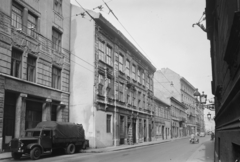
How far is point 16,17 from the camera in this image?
2100 centimetres

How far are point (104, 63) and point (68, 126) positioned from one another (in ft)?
34.9

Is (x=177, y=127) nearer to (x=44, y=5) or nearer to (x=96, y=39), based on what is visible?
(x=96, y=39)

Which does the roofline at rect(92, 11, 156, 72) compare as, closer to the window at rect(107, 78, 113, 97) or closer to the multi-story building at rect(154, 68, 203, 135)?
the window at rect(107, 78, 113, 97)

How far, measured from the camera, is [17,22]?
21094mm

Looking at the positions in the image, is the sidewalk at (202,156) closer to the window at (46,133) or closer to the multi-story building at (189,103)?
the window at (46,133)

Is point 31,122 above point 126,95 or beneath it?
beneath

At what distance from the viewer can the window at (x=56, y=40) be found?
84.2 ft

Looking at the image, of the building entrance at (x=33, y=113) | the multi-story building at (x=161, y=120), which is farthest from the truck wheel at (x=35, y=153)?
the multi-story building at (x=161, y=120)

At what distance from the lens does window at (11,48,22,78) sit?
20277mm

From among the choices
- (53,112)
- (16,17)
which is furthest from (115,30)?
(16,17)

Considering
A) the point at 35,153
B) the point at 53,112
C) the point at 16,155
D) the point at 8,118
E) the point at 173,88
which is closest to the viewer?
the point at 35,153

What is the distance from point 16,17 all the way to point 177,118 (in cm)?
5540

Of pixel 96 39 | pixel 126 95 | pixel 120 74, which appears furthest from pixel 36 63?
pixel 126 95

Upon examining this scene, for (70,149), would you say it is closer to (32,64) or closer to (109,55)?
(32,64)
